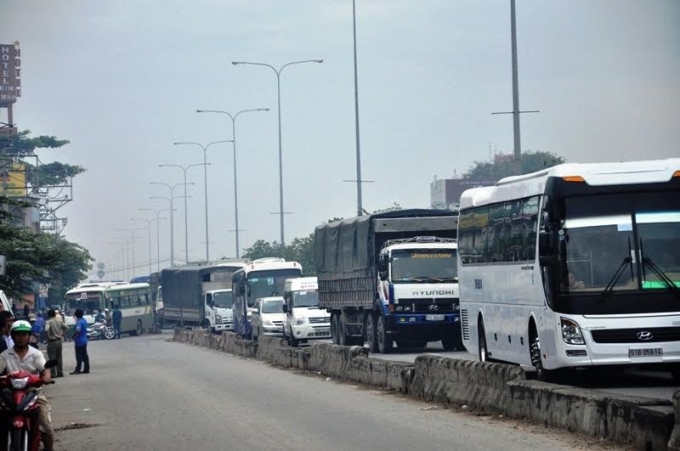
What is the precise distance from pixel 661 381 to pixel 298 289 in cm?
2456

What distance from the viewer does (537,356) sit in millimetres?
19422

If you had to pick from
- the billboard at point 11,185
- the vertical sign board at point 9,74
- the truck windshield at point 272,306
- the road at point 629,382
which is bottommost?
the road at point 629,382

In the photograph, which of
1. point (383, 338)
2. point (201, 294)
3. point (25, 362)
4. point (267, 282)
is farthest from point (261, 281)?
point (25, 362)

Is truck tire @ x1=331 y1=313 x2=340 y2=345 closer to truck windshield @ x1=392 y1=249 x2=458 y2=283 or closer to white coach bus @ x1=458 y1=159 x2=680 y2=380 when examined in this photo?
truck windshield @ x1=392 y1=249 x2=458 y2=283

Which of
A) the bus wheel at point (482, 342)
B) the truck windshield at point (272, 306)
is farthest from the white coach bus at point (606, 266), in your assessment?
the truck windshield at point (272, 306)

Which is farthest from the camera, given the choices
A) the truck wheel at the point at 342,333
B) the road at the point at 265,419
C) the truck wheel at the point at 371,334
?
the truck wheel at the point at 342,333

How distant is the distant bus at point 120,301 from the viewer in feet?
259

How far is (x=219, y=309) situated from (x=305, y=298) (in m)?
23.0

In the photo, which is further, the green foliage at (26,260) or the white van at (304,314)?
the white van at (304,314)

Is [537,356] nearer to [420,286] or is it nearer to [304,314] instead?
[420,286]

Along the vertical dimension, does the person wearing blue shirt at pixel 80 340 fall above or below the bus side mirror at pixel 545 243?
below

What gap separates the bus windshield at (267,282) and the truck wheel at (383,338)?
18.8 metres

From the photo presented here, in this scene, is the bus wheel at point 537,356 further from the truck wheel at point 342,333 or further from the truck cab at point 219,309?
the truck cab at point 219,309

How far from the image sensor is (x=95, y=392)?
26.6 meters
